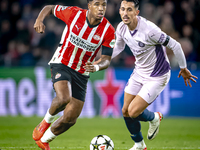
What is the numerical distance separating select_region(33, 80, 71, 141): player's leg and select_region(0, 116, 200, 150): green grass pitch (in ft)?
2.72

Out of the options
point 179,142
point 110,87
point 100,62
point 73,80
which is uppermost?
point 100,62

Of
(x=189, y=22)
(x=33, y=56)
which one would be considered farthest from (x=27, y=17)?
(x=189, y=22)

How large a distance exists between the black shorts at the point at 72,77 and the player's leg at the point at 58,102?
0.41 ft

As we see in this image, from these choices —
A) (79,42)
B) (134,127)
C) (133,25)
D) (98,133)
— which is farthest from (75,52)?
(98,133)

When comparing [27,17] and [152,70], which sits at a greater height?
[152,70]

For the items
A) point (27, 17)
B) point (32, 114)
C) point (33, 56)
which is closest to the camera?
point (32, 114)

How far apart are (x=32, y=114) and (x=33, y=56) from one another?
7.68ft

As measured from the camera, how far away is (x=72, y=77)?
544 centimetres

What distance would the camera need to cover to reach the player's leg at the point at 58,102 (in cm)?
494

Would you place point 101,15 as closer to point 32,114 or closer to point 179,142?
point 179,142

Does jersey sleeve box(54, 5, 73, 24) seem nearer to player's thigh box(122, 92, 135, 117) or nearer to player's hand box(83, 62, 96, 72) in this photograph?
player's hand box(83, 62, 96, 72)

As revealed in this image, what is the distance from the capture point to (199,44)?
1205cm

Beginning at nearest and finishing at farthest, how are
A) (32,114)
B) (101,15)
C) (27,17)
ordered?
(101,15) < (32,114) < (27,17)

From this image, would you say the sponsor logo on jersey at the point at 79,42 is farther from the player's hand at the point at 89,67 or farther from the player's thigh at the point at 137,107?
the player's thigh at the point at 137,107
